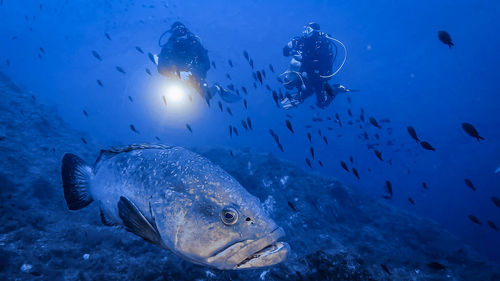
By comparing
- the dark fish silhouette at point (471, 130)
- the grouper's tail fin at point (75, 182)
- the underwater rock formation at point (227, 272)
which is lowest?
the underwater rock formation at point (227, 272)

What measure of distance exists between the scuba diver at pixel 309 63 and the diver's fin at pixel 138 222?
9.16 meters

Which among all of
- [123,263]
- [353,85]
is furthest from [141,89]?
[123,263]

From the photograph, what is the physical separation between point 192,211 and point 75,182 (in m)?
1.64

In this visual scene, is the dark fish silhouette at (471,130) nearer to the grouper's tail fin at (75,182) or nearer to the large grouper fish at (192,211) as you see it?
the large grouper fish at (192,211)

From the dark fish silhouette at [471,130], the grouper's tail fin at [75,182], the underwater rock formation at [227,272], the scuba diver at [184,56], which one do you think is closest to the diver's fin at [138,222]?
the grouper's tail fin at [75,182]

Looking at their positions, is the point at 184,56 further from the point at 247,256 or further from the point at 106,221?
the point at 247,256

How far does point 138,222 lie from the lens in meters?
1.40

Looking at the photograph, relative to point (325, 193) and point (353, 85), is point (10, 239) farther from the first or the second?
point (353, 85)

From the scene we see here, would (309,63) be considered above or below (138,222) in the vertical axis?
below

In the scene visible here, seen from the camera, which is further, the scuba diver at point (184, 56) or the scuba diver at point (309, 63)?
the scuba diver at point (309, 63)

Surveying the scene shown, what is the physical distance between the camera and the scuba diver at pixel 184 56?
31.3 ft

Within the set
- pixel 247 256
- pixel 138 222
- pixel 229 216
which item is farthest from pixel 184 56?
pixel 247 256

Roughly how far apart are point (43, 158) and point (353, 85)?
9901 centimetres

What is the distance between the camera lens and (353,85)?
295ft
